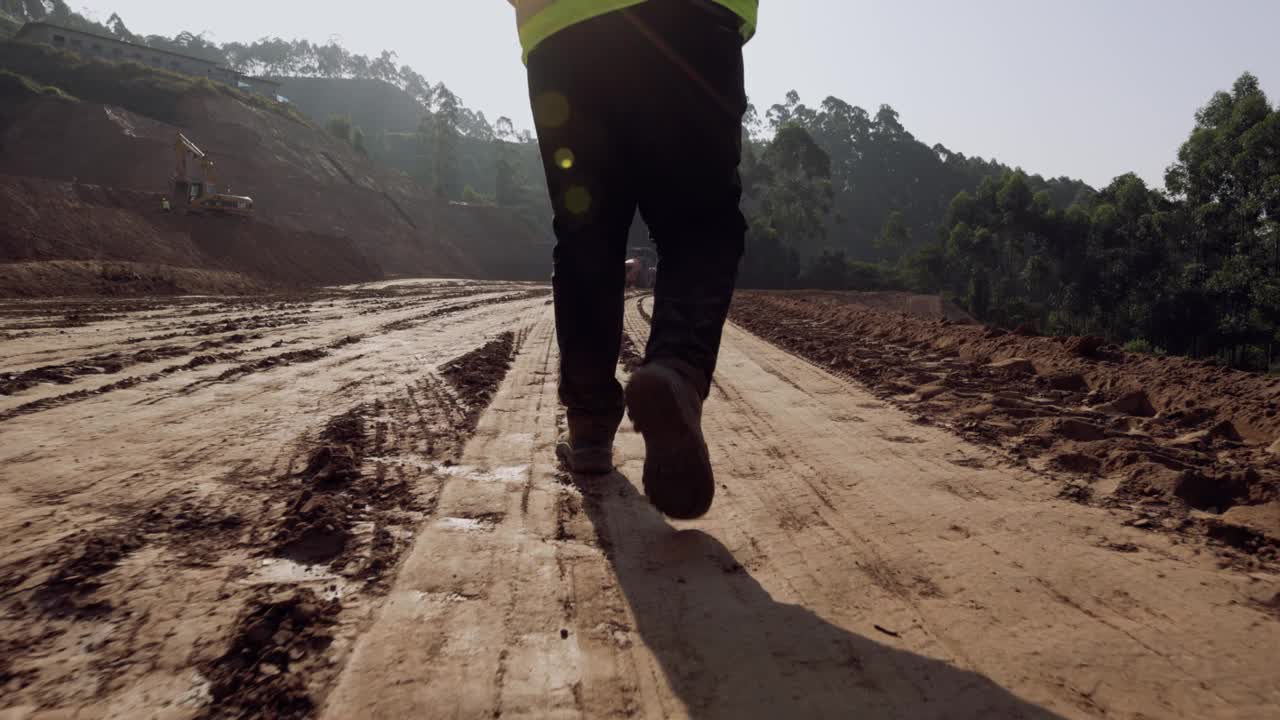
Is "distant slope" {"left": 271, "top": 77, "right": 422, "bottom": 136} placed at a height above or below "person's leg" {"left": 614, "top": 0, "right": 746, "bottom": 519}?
above

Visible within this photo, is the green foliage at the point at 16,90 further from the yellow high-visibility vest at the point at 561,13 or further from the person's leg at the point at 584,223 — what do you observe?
the person's leg at the point at 584,223

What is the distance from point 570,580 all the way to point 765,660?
426 mm

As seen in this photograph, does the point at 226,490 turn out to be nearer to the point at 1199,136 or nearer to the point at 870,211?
the point at 1199,136

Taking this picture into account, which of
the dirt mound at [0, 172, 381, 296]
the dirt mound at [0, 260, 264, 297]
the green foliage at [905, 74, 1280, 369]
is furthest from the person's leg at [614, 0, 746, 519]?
the green foliage at [905, 74, 1280, 369]

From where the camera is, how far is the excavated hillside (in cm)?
1706

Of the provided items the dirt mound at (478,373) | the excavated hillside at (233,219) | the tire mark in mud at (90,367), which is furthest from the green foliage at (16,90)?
the dirt mound at (478,373)

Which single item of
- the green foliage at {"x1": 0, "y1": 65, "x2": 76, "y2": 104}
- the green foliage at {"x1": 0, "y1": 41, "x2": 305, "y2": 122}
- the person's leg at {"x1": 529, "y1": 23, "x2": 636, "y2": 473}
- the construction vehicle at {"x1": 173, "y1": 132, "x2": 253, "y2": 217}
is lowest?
the person's leg at {"x1": 529, "y1": 23, "x2": 636, "y2": 473}

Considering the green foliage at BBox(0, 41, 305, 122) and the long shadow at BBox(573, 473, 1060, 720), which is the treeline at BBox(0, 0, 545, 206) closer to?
the green foliage at BBox(0, 41, 305, 122)

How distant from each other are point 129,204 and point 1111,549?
2459 centimetres

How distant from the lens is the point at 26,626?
41.8 inches

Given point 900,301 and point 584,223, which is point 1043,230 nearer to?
point 900,301

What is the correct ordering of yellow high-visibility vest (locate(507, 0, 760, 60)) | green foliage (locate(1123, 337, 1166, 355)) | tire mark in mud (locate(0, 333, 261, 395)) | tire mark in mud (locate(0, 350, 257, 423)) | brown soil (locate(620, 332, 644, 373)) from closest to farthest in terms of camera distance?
1. yellow high-visibility vest (locate(507, 0, 760, 60))
2. tire mark in mud (locate(0, 350, 257, 423))
3. tire mark in mud (locate(0, 333, 261, 395))
4. brown soil (locate(620, 332, 644, 373))
5. green foliage (locate(1123, 337, 1166, 355))

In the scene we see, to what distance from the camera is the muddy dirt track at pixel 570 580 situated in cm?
99

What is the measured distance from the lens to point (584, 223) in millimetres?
1875
